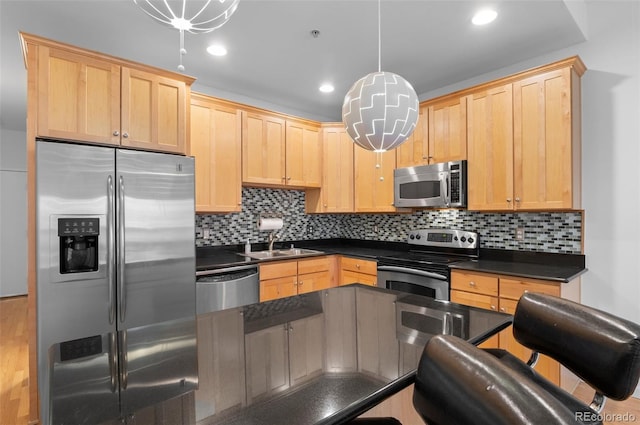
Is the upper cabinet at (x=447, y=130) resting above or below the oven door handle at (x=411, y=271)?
above

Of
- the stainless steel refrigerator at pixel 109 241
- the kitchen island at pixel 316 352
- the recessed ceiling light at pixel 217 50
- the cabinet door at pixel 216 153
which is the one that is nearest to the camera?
the kitchen island at pixel 316 352

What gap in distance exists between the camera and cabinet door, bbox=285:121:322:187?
3.80 metres

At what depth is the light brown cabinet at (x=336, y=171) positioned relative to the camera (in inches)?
157

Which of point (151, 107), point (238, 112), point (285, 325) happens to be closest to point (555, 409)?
point (285, 325)

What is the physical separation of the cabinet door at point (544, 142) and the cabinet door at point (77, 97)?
299 centimetres

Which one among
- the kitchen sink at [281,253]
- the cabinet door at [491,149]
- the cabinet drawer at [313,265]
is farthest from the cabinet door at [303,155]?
the cabinet door at [491,149]

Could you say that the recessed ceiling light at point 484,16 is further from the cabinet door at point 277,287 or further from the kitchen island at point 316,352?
the cabinet door at point 277,287

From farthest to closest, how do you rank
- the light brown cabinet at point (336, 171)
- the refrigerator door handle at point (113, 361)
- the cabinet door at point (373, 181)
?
the light brown cabinet at point (336, 171) < the cabinet door at point (373, 181) < the refrigerator door handle at point (113, 361)

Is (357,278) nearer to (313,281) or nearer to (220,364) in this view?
(313,281)

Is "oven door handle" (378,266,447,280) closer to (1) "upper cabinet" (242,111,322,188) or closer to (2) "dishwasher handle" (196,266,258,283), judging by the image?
(2) "dishwasher handle" (196,266,258,283)

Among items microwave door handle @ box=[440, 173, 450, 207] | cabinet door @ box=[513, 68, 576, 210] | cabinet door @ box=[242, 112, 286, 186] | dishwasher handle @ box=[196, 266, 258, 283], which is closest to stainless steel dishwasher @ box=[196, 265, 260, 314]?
dishwasher handle @ box=[196, 266, 258, 283]

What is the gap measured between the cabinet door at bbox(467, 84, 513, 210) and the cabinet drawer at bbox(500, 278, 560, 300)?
0.63 meters

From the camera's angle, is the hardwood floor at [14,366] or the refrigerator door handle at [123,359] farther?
the hardwood floor at [14,366]

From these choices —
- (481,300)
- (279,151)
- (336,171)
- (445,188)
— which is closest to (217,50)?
(279,151)
